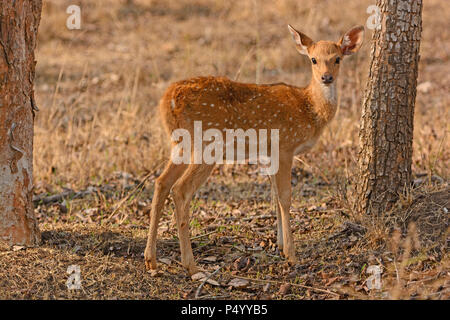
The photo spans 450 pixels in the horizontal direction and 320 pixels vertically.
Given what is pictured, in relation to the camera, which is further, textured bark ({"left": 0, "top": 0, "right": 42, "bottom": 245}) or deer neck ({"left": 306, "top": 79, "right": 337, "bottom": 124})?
deer neck ({"left": 306, "top": 79, "right": 337, "bottom": 124})

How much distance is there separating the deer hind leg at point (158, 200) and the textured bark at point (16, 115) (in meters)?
1.04

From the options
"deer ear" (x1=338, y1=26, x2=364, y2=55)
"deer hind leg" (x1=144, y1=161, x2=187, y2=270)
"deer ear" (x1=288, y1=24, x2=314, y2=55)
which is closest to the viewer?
"deer hind leg" (x1=144, y1=161, x2=187, y2=270)

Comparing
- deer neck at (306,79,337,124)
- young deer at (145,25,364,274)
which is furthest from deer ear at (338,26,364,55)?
deer neck at (306,79,337,124)

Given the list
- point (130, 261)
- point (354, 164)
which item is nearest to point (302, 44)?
point (354, 164)

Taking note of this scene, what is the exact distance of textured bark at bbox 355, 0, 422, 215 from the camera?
533cm

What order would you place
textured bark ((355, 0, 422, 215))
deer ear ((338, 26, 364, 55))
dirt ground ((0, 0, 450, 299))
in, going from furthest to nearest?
deer ear ((338, 26, 364, 55)) < textured bark ((355, 0, 422, 215)) < dirt ground ((0, 0, 450, 299))

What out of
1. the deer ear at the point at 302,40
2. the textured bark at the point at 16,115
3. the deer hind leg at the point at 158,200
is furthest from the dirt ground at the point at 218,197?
the deer ear at the point at 302,40

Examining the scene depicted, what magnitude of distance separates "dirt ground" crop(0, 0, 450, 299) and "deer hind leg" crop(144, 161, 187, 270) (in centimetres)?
16

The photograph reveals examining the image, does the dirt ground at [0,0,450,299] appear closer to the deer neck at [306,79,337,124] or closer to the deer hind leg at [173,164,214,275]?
the deer hind leg at [173,164,214,275]

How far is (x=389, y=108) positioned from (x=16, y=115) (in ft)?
10.6
